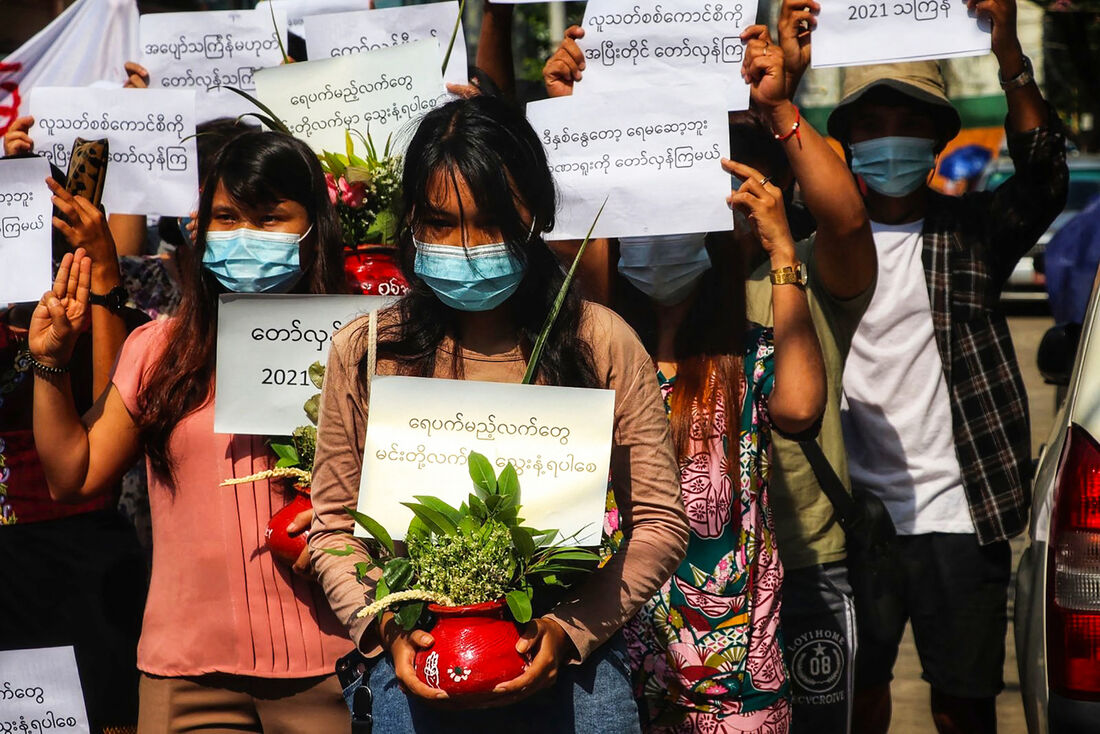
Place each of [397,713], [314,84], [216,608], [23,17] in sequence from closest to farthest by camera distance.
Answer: [397,713], [216,608], [314,84], [23,17]

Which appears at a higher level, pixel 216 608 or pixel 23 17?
pixel 23 17

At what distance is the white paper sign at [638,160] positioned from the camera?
10.2 ft

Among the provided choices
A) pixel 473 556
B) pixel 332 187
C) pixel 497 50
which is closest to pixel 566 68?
pixel 497 50

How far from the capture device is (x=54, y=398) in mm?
3049

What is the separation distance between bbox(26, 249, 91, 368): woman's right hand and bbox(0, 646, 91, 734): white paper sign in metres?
0.95

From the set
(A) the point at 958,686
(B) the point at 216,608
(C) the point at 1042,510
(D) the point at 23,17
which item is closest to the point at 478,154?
(B) the point at 216,608

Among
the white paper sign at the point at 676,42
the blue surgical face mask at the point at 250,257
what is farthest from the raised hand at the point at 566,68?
the blue surgical face mask at the point at 250,257

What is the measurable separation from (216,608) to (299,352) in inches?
23.9

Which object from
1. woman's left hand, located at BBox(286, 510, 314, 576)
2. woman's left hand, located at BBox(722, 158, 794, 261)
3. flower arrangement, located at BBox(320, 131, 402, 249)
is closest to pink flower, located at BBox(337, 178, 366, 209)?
flower arrangement, located at BBox(320, 131, 402, 249)

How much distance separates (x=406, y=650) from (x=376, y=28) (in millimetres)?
2293

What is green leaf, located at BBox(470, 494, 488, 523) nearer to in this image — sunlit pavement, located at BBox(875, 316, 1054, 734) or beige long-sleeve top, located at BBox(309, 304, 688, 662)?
beige long-sleeve top, located at BBox(309, 304, 688, 662)

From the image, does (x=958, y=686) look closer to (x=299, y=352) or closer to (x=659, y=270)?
(x=659, y=270)

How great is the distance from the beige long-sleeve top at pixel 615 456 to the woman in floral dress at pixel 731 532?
1.60 ft

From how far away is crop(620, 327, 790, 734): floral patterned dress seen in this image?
292 cm
